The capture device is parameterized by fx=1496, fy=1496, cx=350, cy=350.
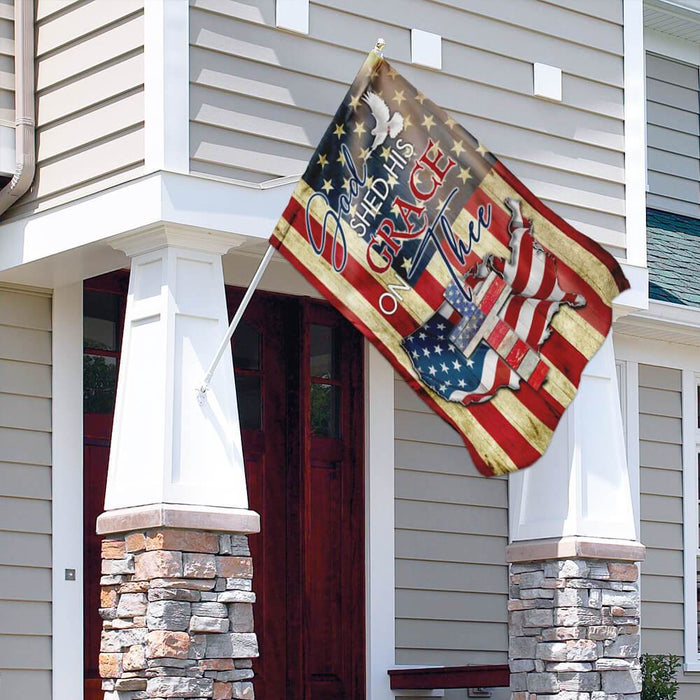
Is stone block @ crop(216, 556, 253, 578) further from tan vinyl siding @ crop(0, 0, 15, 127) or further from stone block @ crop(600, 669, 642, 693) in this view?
tan vinyl siding @ crop(0, 0, 15, 127)

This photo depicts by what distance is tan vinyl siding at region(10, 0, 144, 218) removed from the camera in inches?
317

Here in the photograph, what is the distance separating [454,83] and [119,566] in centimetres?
366

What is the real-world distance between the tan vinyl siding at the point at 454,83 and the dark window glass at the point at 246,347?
6.45 feet

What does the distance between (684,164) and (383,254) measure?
6820 millimetres

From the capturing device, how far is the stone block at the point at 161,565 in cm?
752

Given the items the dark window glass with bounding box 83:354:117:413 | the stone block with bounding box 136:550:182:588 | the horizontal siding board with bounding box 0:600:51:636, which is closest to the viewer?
the stone block with bounding box 136:550:182:588

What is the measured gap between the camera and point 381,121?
24.5 ft

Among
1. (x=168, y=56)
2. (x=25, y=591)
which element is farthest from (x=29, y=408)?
(x=168, y=56)

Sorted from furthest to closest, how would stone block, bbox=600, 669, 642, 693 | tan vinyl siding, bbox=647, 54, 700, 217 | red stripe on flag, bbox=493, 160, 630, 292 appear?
1. tan vinyl siding, bbox=647, 54, 700, 217
2. stone block, bbox=600, 669, 642, 693
3. red stripe on flag, bbox=493, 160, 630, 292

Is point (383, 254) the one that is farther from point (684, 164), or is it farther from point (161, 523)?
point (684, 164)

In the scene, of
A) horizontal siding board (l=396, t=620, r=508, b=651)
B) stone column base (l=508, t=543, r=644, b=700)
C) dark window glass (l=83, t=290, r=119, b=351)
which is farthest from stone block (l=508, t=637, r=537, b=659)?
dark window glass (l=83, t=290, r=119, b=351)

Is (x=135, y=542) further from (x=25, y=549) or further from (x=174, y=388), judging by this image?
(x=25, y=549)

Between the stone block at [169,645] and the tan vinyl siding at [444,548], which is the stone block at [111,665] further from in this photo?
the tan vinyl siding at [444,548]

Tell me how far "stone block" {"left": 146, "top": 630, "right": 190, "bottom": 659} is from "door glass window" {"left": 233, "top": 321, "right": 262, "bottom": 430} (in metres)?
2.85
